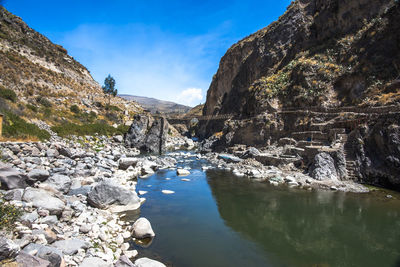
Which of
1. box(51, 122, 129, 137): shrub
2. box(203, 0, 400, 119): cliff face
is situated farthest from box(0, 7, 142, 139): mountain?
box(203, 0, 400, 119): cliff face

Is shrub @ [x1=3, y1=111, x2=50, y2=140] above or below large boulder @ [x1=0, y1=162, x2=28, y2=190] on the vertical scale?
above

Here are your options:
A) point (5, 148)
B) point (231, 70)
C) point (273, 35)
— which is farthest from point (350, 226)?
point (231, 70)

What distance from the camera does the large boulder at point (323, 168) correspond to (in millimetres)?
16002

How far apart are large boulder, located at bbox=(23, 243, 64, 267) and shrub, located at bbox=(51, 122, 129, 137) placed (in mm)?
21384

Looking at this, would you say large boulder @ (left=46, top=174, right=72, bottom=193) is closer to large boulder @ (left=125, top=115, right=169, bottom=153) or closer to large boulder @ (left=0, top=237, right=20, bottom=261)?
large boulder @ (left=0, top=237, right=20, bottom=261)

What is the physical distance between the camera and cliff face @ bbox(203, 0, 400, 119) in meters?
23.4

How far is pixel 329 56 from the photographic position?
29.9 metres

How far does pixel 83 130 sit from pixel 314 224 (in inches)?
1115

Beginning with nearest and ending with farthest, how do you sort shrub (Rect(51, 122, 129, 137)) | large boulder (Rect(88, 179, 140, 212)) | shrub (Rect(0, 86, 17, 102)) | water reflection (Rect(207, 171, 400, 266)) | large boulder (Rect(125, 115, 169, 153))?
1. water reflection (Rect(207, 171, 400, 266))
2. large boulder (Rect(88, 179, 140, 212))
3. shrub (Rect(0, 86, 17, 102))
4. shrub (Rect(51, 122, 129, 137))
5. large boulder (Rect(125, 115, 169, 153))

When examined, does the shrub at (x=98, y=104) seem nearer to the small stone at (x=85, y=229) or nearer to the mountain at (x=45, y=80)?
the mountain at (x=45, y=80)

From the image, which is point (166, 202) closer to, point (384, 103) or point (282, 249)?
point (282, 249)

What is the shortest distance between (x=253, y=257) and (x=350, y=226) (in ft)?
17.8

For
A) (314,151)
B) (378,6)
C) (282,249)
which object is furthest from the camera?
(378,6)

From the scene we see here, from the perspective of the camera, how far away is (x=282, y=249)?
24.4 ft
